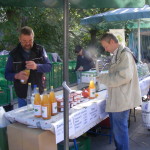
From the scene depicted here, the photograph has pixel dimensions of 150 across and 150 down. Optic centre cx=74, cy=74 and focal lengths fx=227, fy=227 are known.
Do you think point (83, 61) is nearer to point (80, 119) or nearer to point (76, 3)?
point (80, 119)

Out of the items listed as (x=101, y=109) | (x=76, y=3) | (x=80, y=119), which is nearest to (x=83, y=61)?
(x=101, y=109)

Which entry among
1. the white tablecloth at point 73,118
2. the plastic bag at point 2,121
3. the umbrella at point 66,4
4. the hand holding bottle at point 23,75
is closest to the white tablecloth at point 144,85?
the white tablecloth at point 73,118

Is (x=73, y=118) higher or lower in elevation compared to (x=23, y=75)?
lower

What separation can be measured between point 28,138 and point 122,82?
1.34m

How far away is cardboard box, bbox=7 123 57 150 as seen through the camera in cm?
243

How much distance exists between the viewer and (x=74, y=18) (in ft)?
48.2

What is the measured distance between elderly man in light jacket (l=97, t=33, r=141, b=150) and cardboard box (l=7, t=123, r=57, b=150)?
0.99m

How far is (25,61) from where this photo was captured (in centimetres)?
310

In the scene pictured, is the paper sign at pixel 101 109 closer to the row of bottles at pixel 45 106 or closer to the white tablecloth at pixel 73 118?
the white tablecloth at pixel 73 118

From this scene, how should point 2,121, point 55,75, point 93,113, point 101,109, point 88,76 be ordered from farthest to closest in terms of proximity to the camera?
point 55,75 < point 88,76 < point 101,109 < point 93,113 < point 2,121

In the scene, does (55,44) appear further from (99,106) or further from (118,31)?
(99,106)

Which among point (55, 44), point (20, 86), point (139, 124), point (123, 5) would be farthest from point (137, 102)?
point (55, 44)

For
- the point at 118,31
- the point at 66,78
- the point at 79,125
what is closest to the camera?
the point at 66,78

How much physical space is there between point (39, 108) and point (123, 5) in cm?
161
